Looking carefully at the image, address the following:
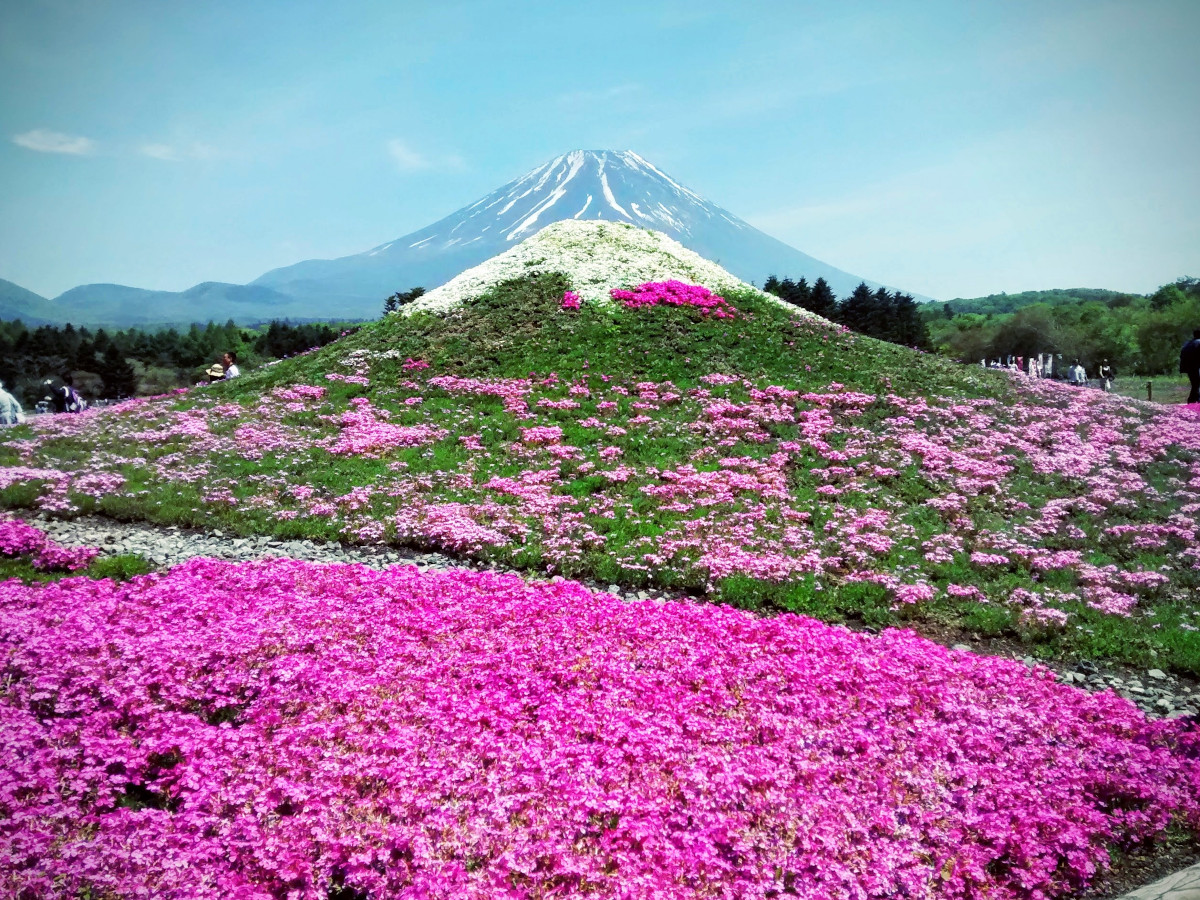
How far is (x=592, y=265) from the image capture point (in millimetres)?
39844

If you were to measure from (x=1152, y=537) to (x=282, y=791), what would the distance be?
713 inches

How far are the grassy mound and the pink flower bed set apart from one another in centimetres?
Result: 352

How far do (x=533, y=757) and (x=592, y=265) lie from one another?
35.7m

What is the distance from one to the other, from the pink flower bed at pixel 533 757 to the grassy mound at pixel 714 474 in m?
3.52

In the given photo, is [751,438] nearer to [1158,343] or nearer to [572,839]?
[572,839]

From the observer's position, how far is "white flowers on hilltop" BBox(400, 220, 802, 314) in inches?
1469

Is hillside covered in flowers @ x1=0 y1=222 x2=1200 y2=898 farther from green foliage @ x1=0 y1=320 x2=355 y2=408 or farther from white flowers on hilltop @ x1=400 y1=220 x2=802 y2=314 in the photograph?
green foliage @ x1=0 y1=320 x2=355 y2=408

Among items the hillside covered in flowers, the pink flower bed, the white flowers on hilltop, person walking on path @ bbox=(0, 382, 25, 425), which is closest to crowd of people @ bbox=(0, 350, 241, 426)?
person walking on path @ bbox=(0, 382, 25, 425)

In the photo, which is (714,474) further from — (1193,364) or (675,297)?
(1193,364)

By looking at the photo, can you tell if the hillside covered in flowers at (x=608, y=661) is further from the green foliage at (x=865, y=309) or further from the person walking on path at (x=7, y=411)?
the green foliage at (x=865, y=309)

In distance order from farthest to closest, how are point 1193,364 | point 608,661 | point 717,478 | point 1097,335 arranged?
point 1097,335 < point 1193,364 < point 717,478 < point 608,661

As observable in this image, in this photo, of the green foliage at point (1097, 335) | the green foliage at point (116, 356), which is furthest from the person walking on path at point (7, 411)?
the green foliage at point (1097, 335)

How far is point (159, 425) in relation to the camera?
2220cm

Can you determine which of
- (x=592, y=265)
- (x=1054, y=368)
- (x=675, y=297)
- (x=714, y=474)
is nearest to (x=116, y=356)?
(x=592, y=265)
